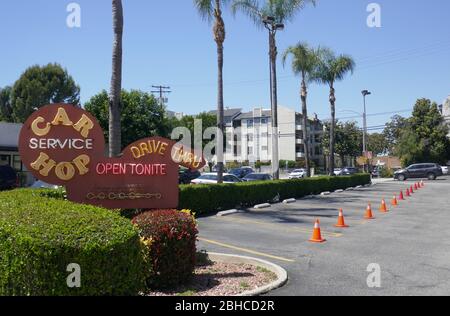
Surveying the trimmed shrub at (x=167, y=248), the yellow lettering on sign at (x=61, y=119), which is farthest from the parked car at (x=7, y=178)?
the trimmed shrub at (x=167, y=248)

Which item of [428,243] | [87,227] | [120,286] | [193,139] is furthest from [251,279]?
[193,139]

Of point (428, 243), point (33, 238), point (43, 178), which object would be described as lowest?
point (428, 243)

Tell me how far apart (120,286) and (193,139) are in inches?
2360

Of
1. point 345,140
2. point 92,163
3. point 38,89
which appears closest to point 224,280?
point 92,163

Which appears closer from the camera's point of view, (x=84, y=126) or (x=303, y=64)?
(x=84, y=126)

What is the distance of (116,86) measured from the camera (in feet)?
40.8

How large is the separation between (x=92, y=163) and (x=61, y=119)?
1.00m

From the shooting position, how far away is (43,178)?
27.6ft

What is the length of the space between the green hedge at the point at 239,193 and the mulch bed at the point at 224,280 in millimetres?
Answer: 8234

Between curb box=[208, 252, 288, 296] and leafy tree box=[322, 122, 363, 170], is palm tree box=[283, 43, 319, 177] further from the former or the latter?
leafy tree box=[322, 122, 363, 170]

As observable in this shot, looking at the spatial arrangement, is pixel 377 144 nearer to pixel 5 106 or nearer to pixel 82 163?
pixel 5 106

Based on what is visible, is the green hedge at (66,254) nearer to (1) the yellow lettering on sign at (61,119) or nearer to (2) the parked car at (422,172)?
(1) the yellow lettering on sign at (61,119)
